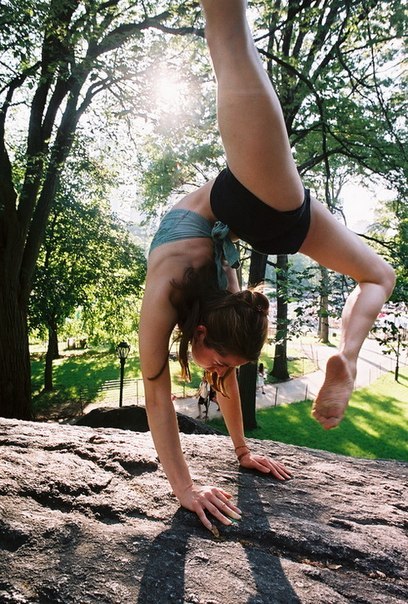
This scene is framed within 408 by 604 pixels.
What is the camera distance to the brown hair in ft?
6.67

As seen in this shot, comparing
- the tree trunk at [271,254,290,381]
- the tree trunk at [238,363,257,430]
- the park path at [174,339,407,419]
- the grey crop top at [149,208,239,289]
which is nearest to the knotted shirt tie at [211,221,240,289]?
the grey crop top at [149,208,239,289]

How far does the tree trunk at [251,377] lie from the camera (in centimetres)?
1132

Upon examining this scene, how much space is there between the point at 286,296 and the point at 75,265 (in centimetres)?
980

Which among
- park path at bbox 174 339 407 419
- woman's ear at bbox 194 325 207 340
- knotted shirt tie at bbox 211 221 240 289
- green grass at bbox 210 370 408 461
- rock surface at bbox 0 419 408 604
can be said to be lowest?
green grass at bbox 210 370 408 461

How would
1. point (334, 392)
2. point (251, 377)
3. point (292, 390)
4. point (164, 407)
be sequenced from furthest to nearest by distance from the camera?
1. point (292, 390)
2. point (251, 377)
3. point (164, 407)
4. point (334, 392)

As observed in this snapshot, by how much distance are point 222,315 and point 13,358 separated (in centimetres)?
643

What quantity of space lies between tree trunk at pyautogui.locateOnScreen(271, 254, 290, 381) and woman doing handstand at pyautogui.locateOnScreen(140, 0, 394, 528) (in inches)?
182

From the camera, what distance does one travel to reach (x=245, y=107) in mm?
1777

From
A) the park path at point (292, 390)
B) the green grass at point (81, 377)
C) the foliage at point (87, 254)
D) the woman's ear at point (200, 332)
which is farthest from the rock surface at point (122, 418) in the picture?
the park path at point (292, 390)

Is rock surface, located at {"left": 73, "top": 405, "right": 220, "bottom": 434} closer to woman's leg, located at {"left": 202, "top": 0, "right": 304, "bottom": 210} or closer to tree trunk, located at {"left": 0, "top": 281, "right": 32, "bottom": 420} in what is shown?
tree trunk, located at {"left": 0, "top": 281, "right": 32, "bottom": 420}

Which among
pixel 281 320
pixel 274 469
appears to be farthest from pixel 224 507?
pixel 281 320

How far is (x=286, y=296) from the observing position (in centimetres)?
708

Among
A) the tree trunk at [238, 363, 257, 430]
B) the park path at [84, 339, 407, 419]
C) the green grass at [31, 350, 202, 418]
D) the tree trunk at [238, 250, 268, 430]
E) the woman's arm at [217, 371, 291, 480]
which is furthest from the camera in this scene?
the green grass at [31, 350, 202, 418]

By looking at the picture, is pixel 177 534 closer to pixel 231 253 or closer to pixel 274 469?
pixel 274 469
